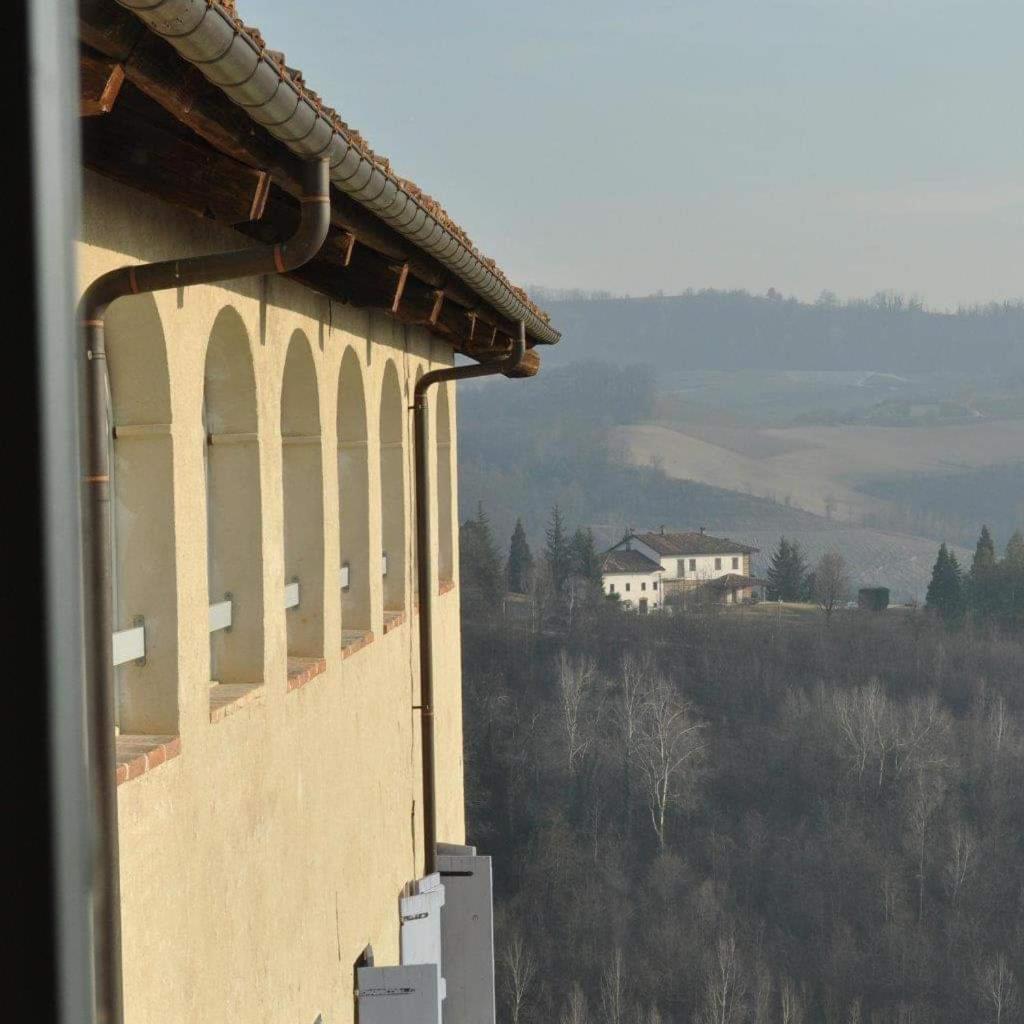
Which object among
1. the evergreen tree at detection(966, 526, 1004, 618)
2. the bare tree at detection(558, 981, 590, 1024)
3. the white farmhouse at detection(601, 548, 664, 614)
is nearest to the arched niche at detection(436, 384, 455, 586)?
the bare tree at detection(558, 981, 590, 1024)

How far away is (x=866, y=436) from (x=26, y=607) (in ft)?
492

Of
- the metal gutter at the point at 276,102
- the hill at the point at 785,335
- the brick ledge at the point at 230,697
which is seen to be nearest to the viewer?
the metal gutter at the point at 276,102

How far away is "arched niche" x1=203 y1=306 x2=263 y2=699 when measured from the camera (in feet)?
Answer: 17.2

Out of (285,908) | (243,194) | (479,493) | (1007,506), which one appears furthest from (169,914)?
(1007,506)

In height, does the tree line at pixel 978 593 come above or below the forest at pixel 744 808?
above

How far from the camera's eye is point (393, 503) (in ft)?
29.0

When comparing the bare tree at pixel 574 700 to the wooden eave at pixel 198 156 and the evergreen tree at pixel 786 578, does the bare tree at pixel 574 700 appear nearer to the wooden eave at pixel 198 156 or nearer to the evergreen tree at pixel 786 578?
the evergreen tree at pixel 786 578

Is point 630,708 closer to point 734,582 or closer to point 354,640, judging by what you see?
point 734,582

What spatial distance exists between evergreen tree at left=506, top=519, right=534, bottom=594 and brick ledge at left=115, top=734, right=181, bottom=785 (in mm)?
92840

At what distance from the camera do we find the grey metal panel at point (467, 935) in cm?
936

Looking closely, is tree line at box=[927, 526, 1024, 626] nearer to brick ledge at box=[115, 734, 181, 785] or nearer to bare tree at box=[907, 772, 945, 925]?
bare tree at box=[907, 772, 945, 925]

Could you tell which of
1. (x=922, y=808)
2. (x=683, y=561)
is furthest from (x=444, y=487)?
(x=683, y=561)

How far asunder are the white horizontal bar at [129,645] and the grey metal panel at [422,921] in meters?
4.28

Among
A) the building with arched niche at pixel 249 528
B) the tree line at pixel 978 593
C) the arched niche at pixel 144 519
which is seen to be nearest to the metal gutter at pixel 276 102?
the building with arched niche at pixel 249 528
